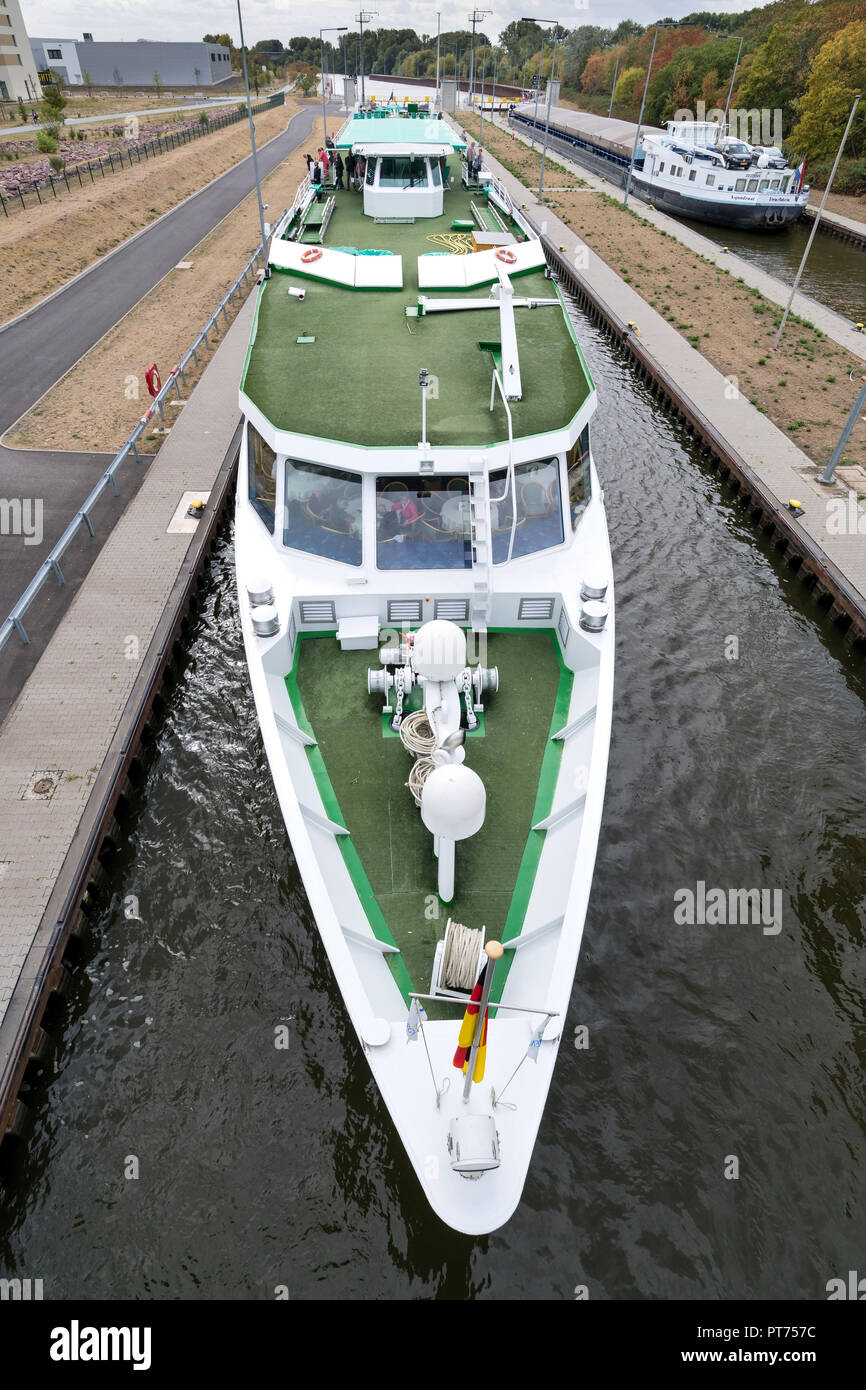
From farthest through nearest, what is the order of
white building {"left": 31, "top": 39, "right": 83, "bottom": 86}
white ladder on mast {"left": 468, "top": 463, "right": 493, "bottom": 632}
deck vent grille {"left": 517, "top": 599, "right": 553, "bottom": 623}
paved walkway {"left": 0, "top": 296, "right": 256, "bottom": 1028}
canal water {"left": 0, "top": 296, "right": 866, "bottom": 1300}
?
white building {"left": 31, "top": 39, "right": 83, "bottom": 86}, deck vent grille {"left": 517, "top": 599, "right": 553, "bottom": 623}, white ladder on mast {"left": 468, "top": 463, "right": 493, "bottom": 632}, paved walkway {"left": 0, "top": 296, "right": 256, "bottom": 1028}, canal water {"left": 0, "top": 296, "right": 866, "bottom": 1300}

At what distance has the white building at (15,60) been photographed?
6756 cm

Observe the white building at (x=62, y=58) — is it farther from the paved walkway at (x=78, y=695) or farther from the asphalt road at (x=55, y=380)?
the paved walkway at (x=78, y=695)

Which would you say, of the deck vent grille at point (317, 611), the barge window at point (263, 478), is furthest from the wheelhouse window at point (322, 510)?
the deck vent grille at point (317, 611)

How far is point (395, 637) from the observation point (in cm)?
968

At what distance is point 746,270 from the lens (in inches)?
1254

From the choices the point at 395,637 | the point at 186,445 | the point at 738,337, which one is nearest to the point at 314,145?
the point at 738,337

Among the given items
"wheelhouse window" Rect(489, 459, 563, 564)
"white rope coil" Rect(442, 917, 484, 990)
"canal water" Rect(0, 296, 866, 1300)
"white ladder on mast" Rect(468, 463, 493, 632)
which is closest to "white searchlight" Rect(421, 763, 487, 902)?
"white rope coil" Rect(442, 917, 484, 990)

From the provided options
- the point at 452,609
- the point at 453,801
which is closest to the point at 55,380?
the point at 452,609

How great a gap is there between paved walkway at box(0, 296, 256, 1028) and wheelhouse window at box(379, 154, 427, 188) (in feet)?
27.7

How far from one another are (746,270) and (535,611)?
3066 cm

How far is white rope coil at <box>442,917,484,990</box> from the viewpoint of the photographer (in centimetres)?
665

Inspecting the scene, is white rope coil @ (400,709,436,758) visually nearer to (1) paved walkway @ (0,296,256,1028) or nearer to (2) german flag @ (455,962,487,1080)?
(2) german flag @ (455,962,487,1080)

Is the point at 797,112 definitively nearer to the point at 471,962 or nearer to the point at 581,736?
the point at 581,736
